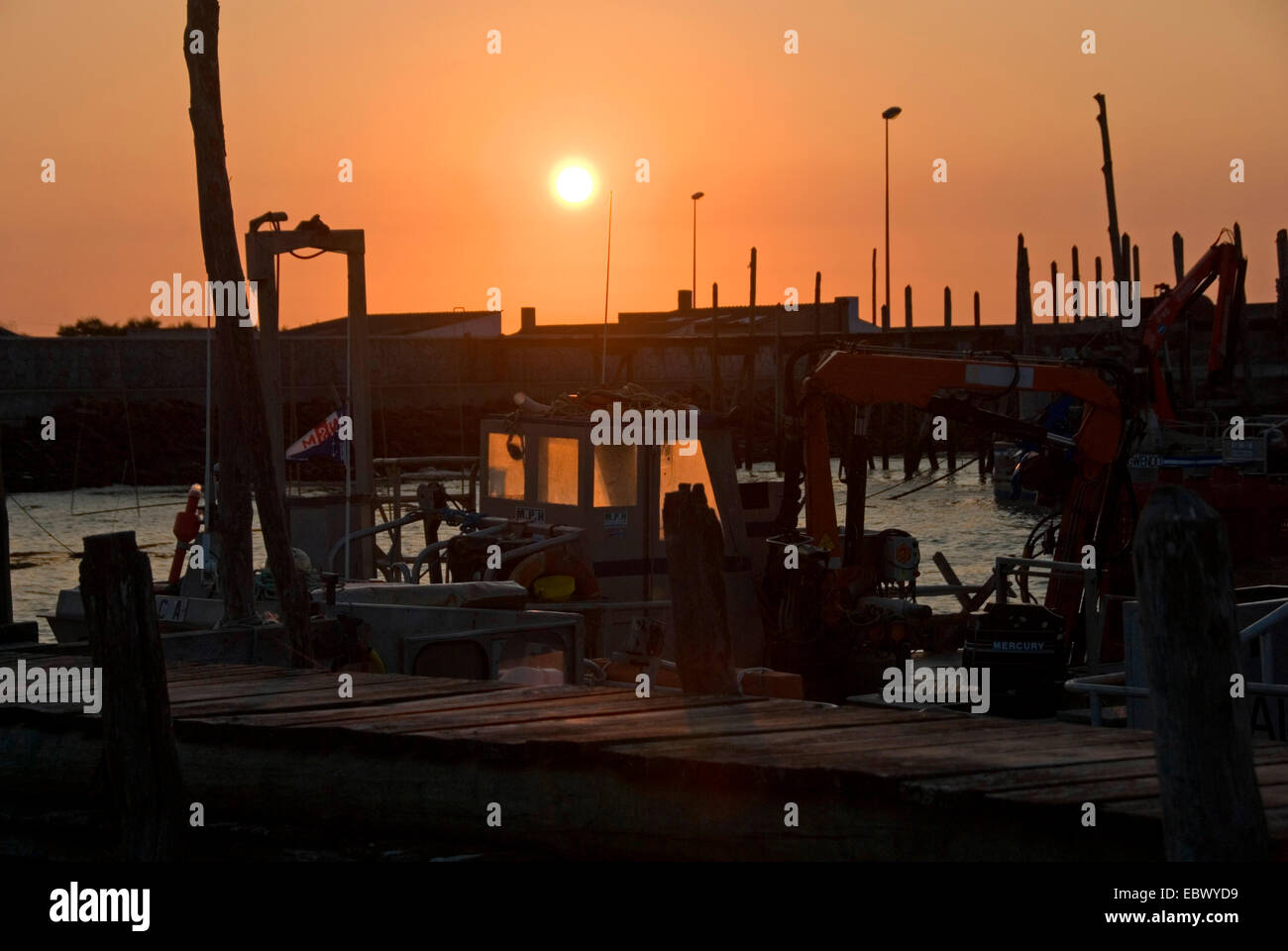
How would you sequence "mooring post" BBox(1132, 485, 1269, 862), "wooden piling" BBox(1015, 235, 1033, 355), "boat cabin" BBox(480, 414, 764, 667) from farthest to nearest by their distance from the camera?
1. "wooden piling" BBox(1015, 235, 1033, 355)
2. "boat cabin" BBox(480, 414, 764, 667)
3. "mooring post" BBox(1132, 485, 1269, 862)

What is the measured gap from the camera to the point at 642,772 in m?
6.71

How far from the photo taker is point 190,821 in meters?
7.67

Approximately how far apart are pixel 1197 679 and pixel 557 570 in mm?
9479

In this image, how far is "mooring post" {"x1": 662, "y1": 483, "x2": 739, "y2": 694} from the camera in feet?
27.7

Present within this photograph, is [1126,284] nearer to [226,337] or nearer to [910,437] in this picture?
[910,437]

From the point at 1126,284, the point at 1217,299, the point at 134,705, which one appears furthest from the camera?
the point at 1126,284

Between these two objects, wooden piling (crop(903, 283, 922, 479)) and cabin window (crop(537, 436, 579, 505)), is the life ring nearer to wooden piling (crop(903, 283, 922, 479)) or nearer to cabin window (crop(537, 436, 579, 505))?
cabin window (crop(537, 436, 579, 505))

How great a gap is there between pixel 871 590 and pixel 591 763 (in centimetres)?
941

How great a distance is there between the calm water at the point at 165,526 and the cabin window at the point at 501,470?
13.6 metres

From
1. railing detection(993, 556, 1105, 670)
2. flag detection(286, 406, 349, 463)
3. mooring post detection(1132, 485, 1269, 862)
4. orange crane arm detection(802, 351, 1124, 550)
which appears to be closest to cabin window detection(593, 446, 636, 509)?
orange crane arm detection(802, 351, 1124, 550)

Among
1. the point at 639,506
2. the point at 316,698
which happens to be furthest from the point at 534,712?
the point at 639,506

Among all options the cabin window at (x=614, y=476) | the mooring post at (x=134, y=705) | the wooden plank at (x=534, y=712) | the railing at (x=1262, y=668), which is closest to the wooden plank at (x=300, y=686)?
the wooden plank at (x=534, y=712)

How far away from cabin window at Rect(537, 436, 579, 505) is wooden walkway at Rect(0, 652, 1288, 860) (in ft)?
22.3
